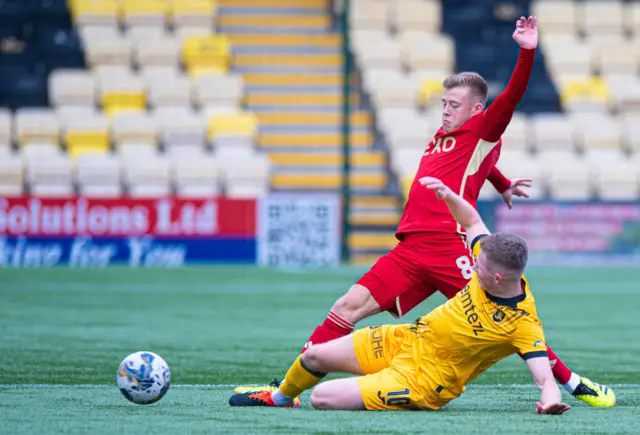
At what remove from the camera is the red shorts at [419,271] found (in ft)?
19.7

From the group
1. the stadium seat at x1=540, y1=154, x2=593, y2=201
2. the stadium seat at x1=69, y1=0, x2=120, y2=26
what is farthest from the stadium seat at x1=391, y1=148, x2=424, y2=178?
the stadium seat at x1=69, y1=0, x2=120, y2=26

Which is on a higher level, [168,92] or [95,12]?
[95,12]

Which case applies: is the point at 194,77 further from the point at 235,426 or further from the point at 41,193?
the point at 235,426

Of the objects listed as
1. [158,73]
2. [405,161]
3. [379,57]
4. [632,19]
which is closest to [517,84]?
[405,161]

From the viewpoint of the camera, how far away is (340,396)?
219 inches

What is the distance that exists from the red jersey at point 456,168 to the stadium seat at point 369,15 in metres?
16.0

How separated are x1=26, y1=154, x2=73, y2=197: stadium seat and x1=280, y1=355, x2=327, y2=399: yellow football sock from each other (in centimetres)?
1315

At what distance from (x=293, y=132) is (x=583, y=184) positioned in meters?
5.04

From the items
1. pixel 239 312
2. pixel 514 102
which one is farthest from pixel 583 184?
pixel 514 102

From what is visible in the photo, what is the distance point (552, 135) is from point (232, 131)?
222 inches

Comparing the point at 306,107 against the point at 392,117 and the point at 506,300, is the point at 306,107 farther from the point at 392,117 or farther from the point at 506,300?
the point at 506,300

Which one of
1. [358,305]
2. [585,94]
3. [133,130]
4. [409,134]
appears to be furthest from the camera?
[585,94]

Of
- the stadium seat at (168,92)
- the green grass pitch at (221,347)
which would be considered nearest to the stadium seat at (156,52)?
the stadium seat at (168,92)

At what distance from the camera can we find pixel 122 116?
19.4 m
